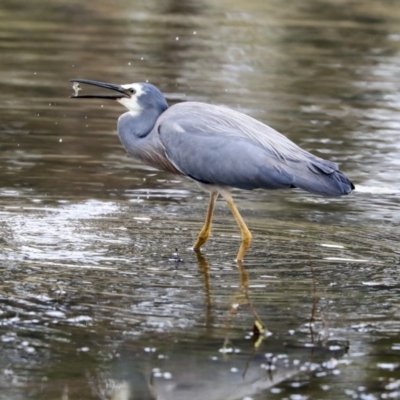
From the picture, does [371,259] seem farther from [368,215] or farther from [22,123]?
[22,123]

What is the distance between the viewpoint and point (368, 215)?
9047 mm

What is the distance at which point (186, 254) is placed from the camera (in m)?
7.69

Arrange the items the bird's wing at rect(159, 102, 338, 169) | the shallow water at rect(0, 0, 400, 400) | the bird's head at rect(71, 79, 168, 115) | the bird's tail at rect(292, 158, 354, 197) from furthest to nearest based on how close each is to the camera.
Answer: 1. the bird's head at rect(71, 79, 168, 115)
2. the bird's wing at rect(159, 102, 338, 169)
3. the bird's tail at rect(292, 158, 354, 197)
4. the shallow water at rect(0, 0, 400, 400)

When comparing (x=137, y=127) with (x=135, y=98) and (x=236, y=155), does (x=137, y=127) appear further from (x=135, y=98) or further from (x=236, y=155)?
(x=236, y=155)

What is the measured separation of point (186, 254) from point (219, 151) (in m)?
0.71

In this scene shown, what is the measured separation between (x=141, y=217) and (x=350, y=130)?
453 cm

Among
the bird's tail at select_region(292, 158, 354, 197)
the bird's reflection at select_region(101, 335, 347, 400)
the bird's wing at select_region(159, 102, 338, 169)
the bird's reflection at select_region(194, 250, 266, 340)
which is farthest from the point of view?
the bird's wing at select_region(159, 102, 338, 169)

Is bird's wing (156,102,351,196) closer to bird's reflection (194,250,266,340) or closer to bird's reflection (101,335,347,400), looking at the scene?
bird's reflection (194,250,266,340)

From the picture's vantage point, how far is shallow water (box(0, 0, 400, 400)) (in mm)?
5422

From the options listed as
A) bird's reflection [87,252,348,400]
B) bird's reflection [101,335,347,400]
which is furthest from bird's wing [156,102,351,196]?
bird's reflection [101,335,347,400]

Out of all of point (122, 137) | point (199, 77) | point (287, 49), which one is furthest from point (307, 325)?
point (287, 49)

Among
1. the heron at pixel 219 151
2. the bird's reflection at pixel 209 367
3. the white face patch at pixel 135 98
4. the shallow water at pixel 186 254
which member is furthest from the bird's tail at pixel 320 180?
the bird's reflection at pixel 209 367

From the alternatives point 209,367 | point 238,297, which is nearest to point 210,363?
point 209,367

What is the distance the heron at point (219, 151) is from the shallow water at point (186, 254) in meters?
0.48
